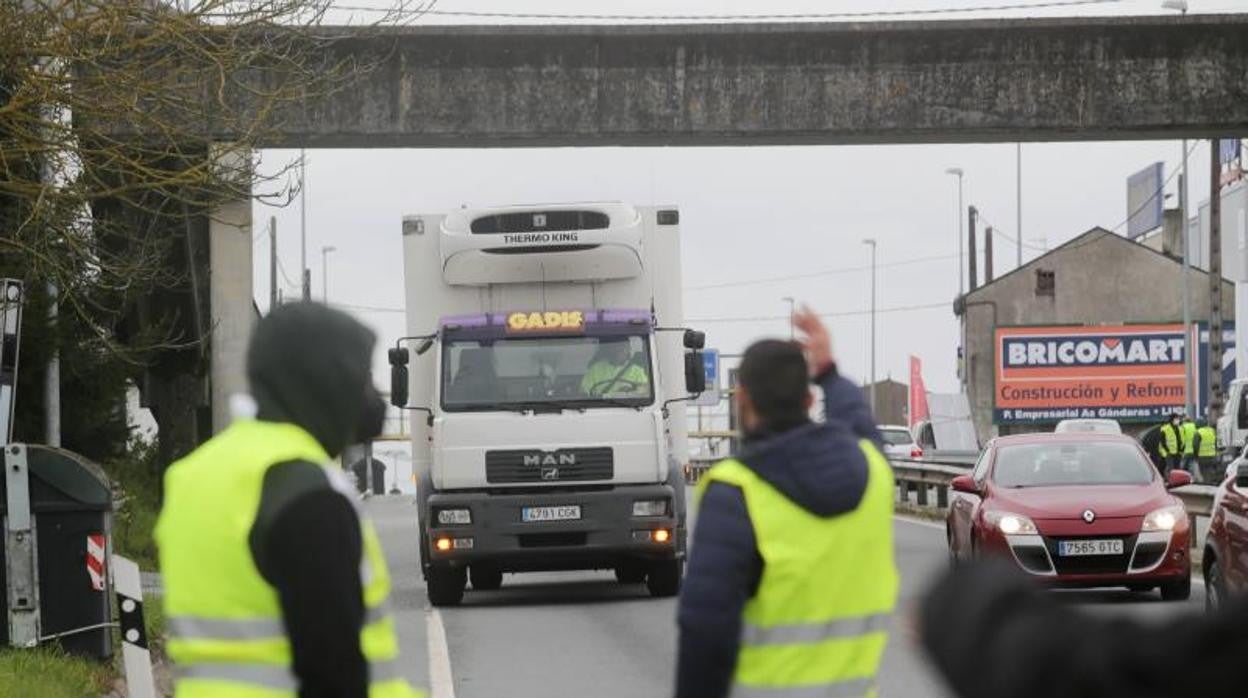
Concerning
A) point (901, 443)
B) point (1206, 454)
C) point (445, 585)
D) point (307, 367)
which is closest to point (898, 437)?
point (901, 443)

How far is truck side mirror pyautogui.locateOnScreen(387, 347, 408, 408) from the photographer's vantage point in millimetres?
19312

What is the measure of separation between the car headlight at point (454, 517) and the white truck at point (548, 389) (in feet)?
0.04

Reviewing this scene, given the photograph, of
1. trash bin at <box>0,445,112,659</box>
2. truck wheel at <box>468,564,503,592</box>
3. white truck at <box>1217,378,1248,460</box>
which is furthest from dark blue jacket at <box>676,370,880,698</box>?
white truck at <box>1217,378,1248,460</box>

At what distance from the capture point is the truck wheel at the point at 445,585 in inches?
798

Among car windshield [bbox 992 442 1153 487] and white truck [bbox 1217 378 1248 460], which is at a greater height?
car windshield [bbox 992 442 1153 487]

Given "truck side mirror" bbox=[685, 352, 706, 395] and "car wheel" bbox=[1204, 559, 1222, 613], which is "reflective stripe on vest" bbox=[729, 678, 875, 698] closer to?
"car wheel" bbox=[1204, 559, 1222, 613]

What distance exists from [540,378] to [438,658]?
405 cm

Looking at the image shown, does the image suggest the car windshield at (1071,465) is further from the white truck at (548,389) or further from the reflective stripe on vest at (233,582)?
the reflective stripe on vest at (233,582)

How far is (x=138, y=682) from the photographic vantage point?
40.2 ft

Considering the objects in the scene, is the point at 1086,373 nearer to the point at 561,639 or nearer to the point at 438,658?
the point at 561,639

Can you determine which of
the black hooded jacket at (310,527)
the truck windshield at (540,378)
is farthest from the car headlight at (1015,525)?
the black hooded jacket at (310,527)

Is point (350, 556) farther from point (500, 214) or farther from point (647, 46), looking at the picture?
point (647, 46)

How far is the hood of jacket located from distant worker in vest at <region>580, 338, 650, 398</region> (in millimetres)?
15326

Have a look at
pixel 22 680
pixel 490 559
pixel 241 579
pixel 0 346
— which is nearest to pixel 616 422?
pixel 490 559
